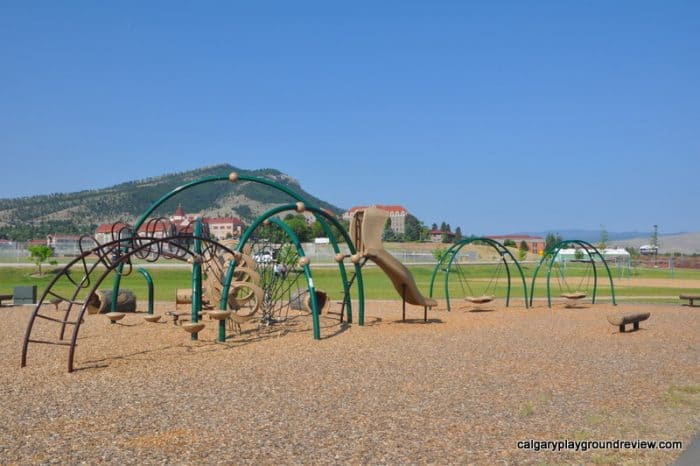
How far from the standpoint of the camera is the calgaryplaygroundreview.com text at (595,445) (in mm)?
5547

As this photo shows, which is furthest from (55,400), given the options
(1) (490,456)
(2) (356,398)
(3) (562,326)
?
(3) (562,326)

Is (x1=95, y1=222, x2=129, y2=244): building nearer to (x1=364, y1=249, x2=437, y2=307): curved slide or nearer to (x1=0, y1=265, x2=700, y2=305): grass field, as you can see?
(x1=0, y1=265, x2=700, y2=305): grass field

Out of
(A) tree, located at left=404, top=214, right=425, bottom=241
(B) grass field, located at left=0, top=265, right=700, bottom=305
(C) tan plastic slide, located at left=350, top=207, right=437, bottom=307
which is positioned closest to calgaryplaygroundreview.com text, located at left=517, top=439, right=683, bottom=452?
(C) tan plastic slide, located at left=350, top=207, right=437, bottom=307

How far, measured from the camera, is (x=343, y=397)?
735 cm

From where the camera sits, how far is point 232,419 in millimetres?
6355

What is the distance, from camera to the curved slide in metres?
13.8

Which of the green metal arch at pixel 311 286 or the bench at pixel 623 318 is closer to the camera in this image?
the green metal arch at pixel 311 286

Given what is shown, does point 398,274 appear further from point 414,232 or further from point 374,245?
point 414,232

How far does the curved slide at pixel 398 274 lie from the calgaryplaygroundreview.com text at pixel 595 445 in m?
8.16

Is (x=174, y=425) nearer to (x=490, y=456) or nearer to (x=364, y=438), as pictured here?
(x=364, y=438)

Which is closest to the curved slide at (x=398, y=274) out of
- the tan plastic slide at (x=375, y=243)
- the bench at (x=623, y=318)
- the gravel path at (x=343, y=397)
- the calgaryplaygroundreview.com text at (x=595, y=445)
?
the tan plastic slide at (x=375, y=243)

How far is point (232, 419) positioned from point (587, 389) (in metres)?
4.44

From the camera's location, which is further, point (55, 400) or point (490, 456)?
point (55, 400)

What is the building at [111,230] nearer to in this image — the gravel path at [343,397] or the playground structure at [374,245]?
the gravel path at [343,397]
